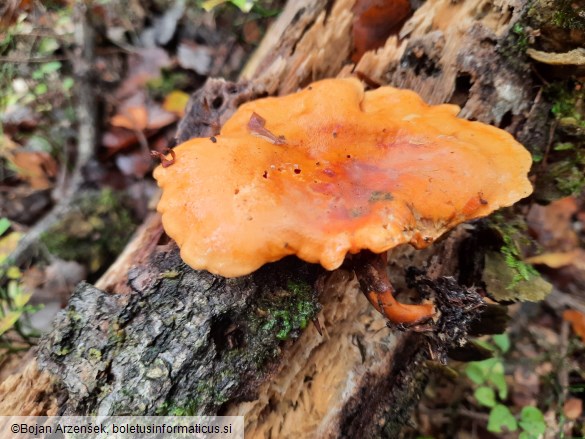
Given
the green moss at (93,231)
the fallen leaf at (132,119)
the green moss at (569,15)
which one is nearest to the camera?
the green moss at (569,15)

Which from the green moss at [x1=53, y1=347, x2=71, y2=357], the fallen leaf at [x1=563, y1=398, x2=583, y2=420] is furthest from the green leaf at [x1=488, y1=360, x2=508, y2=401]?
the green moss at [x1=53, y1=347, x2=71, y2=357]

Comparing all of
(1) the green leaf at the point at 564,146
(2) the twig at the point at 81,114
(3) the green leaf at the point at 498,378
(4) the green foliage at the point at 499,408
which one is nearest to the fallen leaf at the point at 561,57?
(1) the green leaf at the point at 564,146

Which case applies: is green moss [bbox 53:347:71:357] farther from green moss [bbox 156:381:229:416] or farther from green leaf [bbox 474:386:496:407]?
green leaf [bbox 474:386:496:407]

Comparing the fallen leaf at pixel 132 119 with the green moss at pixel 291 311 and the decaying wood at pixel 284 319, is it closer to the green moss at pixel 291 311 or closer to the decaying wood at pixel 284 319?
the decaying wood at pixel 284 319

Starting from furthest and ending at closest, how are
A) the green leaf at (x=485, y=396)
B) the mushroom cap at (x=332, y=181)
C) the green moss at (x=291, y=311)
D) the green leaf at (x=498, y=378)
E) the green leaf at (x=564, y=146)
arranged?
the green leaf at (x=498, y=378), the green leaf at (x=485, y=396), the green leaf at (x=564, y=146), the green moss at (x=291, y=311), the mushroom cap at (x=332, y=181)

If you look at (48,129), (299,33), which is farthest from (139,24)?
(299,33)

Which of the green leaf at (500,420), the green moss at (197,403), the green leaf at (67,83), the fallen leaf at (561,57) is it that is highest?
the fallen leaf at (561,57)

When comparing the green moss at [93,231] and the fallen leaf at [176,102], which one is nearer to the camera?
the green moss at [93,231]

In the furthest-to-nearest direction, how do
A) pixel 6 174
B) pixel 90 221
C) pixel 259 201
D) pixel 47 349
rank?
pixel 6 174
pixel 90 221
pixel 47 349
pixel 259 201

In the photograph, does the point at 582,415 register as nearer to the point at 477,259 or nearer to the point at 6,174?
the point at 477,259
